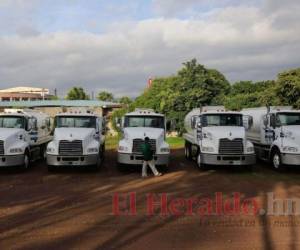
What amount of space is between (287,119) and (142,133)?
19.3 feet

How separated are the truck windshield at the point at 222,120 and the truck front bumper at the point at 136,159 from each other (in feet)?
7.95

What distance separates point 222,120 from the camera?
1847 centimetres

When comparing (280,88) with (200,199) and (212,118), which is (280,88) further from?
(200,199)

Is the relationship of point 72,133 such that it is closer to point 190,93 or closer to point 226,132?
point 226,132

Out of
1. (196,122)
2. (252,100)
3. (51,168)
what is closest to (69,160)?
(51,168)

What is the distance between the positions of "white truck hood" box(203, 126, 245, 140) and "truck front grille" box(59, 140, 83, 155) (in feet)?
16.0

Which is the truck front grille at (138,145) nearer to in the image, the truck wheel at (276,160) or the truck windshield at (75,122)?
the truck windshield at (75,122)

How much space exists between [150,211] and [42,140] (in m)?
12.3

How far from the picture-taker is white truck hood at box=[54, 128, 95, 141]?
55.8ft

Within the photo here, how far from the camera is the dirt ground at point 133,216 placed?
25.9ft

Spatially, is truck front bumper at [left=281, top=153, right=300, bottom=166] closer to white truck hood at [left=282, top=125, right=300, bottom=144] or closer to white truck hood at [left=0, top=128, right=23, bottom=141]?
white truck hood at [left=282, top=125, right=300, bottom=144]

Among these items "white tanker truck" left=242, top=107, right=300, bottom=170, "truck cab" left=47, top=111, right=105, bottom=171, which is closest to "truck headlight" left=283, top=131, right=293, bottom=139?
"white tanker truck" left=242, top=107, right=300, bottom=170

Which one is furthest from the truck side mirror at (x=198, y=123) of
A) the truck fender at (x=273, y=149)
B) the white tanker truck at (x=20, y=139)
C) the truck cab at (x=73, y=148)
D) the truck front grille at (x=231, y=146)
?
the white tanker truck at (x=20, y=139)

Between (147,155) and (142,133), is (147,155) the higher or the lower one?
the lower one
